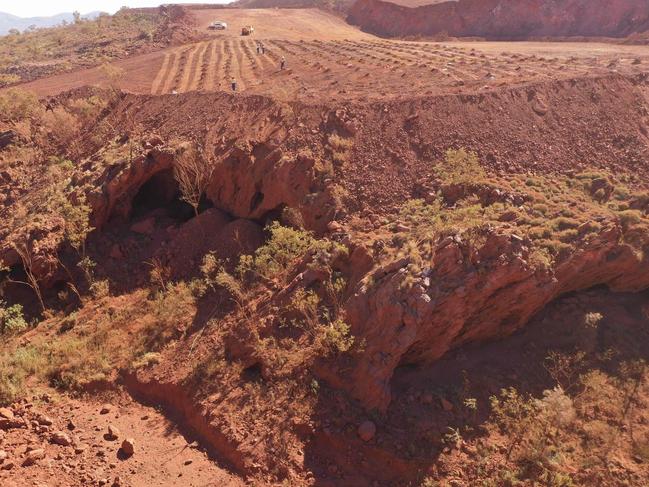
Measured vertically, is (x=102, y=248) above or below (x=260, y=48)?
below

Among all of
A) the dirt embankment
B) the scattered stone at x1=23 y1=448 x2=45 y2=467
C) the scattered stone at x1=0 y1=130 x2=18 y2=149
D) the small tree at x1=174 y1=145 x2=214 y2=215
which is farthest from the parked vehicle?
the scattered stone at x1=23 y1=448 x2=45 y2=467

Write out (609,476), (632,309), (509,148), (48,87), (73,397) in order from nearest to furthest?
(609,476) < (73,397) < (632,309) < (509,148) < (48,87)

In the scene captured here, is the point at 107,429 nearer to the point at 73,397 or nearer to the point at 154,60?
the point at 73,397

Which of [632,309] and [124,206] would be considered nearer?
[632,309]

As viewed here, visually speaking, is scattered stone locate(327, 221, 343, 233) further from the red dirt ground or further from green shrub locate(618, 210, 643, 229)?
green shrub locate(618, 210, 643, 229)

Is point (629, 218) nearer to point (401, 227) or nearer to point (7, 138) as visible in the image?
point (401, 227)

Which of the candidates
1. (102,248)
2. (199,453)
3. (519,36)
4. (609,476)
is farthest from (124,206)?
(519,36)

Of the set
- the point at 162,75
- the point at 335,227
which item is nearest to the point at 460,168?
the point at 335,227

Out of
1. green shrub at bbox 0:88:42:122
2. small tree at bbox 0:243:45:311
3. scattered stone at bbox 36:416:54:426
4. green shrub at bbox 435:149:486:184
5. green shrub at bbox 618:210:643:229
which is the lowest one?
scattered stone at bbox 36:416:54:426
